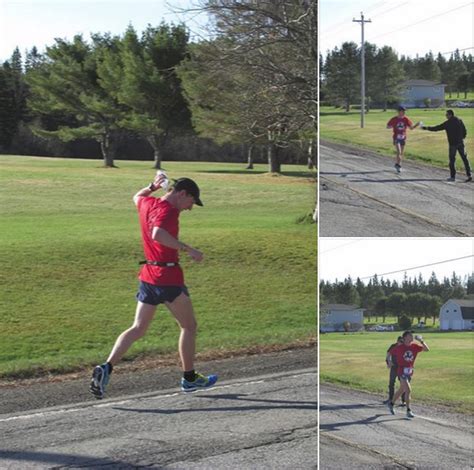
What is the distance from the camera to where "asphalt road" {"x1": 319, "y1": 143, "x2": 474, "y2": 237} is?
144 inches

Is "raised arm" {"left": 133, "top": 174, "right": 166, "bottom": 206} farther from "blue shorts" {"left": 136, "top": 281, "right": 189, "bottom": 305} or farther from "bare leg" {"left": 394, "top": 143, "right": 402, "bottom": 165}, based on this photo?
"bare leg" {"left": 394, "top": 143, "right": 402, "bottom": 165}

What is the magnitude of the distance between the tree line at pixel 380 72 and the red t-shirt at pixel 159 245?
0.92 m

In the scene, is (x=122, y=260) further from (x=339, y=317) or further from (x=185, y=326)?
(x=339, y=317)

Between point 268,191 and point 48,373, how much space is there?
1.71 meters

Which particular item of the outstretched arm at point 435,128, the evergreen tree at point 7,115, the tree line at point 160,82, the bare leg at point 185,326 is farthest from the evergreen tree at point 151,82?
the outstretched arm at point 435,128

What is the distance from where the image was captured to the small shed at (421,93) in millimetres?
3773

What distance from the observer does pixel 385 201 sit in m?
3.69

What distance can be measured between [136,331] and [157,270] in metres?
0.32

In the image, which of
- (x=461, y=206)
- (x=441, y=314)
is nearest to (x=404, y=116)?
(x=461, y=206)

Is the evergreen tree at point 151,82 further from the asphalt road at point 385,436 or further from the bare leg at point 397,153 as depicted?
the asphalt road at point 385,436

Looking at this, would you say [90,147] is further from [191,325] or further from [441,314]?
[441,314]

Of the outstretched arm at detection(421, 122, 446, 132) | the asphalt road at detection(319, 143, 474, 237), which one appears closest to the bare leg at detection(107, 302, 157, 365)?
the asphalt road at detection(319, 143, 474, 237)

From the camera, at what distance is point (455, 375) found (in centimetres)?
387

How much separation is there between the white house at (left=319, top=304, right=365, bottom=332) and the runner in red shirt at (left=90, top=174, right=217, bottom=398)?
659 millimetres
